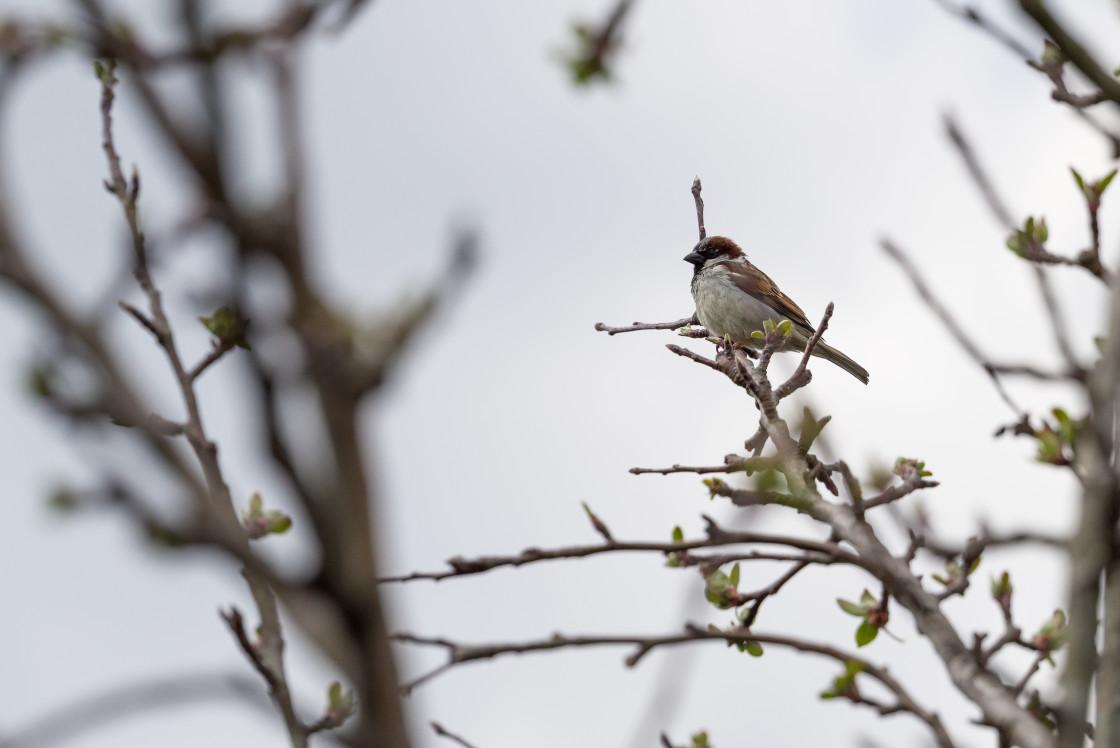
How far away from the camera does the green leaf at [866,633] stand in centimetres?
356

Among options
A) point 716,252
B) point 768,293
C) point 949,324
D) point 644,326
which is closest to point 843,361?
point 768,293

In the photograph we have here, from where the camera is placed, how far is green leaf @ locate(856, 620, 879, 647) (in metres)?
3.56

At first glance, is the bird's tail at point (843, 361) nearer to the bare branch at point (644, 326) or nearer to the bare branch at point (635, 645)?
the bare branch at point (644, 326)

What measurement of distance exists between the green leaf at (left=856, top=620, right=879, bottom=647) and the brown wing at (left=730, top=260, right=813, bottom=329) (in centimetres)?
617

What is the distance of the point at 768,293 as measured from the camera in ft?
32.5

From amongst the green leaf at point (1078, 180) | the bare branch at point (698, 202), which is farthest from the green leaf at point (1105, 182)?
the bare branch at point (698, 202)

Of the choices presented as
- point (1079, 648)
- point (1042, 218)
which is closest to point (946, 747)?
point (1079, 648)

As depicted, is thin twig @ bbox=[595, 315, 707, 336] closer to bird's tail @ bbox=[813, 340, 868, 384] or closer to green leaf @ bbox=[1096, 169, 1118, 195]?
green leaf @ bbox=[1096, 169, 1118, 195]

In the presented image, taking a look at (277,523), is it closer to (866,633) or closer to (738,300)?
(866,633)

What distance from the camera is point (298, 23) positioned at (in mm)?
1762

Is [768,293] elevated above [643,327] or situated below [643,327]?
above

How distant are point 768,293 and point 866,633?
258 inches

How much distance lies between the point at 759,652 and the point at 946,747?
105cm

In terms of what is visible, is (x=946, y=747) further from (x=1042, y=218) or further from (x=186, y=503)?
(x=1042, y=218)
